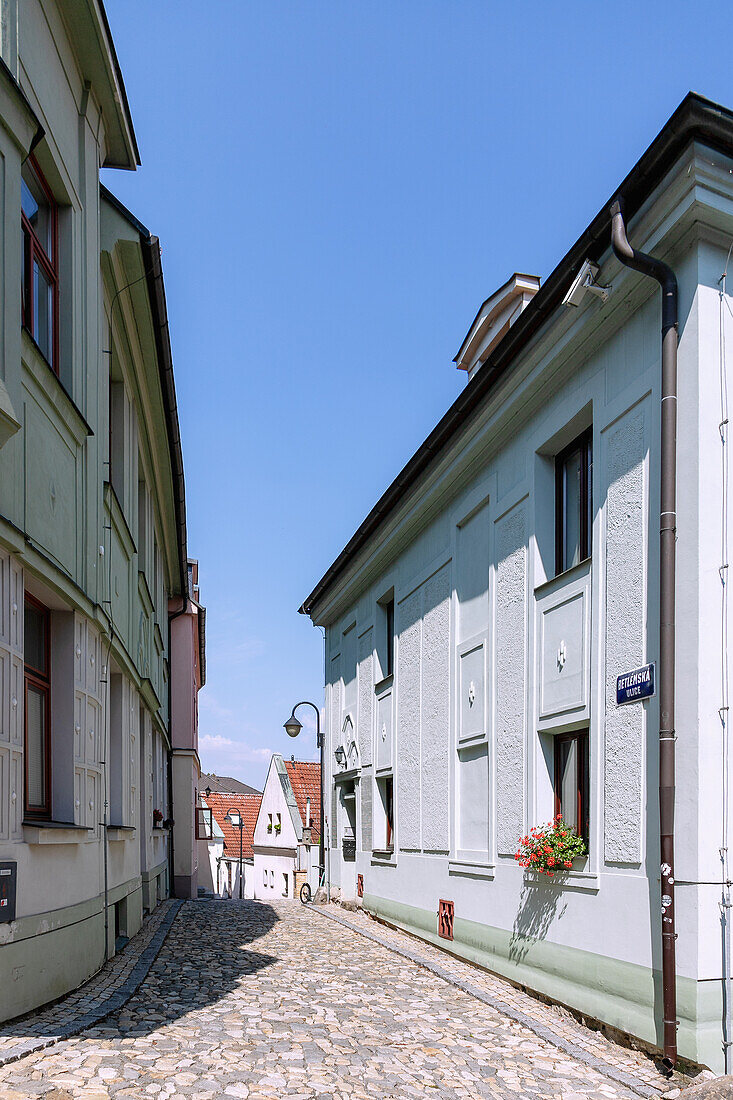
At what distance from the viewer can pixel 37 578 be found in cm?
781

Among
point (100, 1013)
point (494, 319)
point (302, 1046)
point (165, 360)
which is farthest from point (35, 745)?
point (494, 319)

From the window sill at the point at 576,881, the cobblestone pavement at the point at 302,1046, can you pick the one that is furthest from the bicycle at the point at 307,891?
the window sill at the point at 576,881

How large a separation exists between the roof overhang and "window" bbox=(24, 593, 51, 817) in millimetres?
4944

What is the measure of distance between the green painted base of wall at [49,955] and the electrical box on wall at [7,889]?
0.16 meters

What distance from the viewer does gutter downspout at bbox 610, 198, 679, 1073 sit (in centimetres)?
690

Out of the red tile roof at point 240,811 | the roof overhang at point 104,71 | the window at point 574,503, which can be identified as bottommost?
the red tile roof at point 240,811

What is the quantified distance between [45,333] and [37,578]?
7.46ft

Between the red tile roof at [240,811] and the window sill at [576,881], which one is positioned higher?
the window sill at [576,881]

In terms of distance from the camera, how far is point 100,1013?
7.57m

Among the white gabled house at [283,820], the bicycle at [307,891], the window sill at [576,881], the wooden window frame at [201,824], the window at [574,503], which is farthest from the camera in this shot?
the white gabled house at [283,820]

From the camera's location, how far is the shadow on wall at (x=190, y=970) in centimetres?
749

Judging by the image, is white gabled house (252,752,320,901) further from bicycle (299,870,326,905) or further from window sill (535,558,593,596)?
window sill (535,558,593,596)

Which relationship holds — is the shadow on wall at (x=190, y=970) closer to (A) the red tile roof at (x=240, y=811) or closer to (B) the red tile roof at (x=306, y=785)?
(B) the red tile roof at (x=306, y=785)

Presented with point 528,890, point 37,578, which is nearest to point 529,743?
point 528,890
